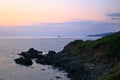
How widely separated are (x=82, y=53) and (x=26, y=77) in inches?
1119

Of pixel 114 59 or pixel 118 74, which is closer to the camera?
pixel 118 74

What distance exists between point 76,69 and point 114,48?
45.5ft

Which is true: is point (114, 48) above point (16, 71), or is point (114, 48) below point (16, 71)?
above

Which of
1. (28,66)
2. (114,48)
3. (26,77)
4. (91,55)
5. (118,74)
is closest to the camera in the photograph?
(118,74)

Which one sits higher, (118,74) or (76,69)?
(118,74)

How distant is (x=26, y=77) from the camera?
6662 cm

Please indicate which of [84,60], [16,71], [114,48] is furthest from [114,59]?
[16,71]

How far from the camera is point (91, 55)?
81.2m

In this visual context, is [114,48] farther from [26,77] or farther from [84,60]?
[26,77]

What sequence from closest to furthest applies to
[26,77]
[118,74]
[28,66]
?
[118,74] → [26,77] → [28,66]

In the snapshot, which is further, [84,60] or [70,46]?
[70,46]

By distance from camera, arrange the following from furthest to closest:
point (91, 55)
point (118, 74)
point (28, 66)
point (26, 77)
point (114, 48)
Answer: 1. point (28, 66)
2. point (91, 55)
3. point (114, 48)
4. point (26, 77)
5. point (118, 74)

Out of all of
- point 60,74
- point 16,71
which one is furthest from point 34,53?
point 60,74

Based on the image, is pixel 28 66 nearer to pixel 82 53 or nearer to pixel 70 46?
pixel 82 53
